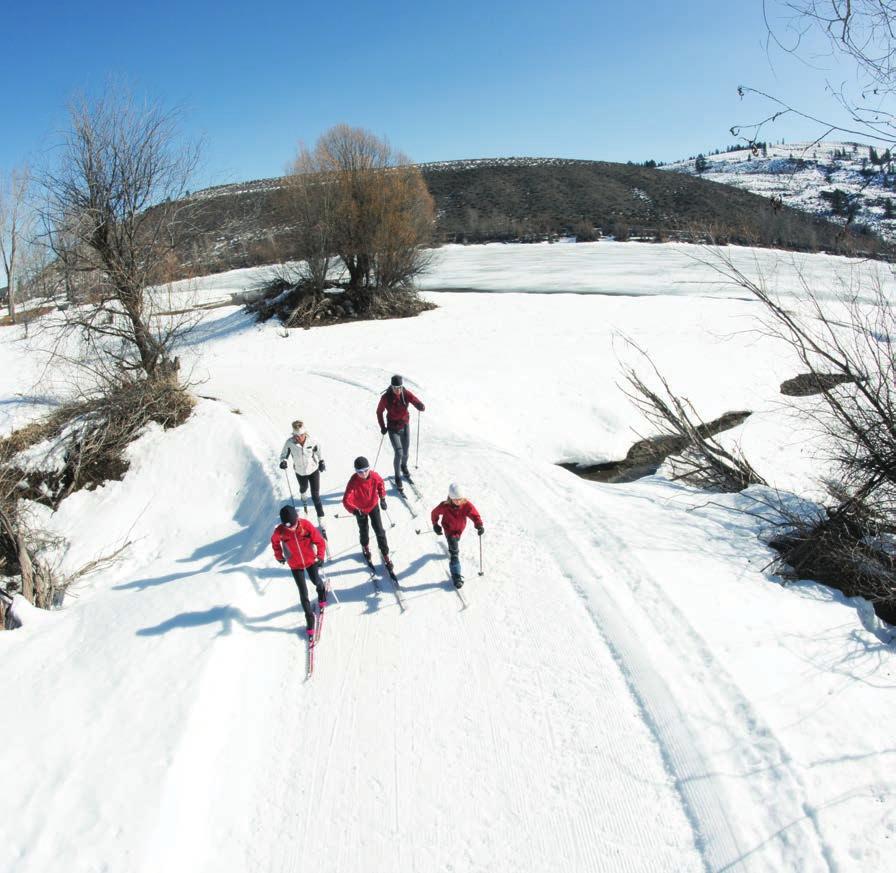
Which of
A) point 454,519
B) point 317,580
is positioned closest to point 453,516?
point 454,519

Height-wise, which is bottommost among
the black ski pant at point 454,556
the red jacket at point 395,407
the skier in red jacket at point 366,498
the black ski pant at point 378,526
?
the black ski pant at point 454,556

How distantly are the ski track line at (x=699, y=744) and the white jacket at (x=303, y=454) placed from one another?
4.48 metres

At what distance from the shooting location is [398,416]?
9.47m

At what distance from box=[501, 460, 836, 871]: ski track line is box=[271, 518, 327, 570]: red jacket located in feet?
11.0

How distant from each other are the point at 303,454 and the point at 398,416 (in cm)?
172

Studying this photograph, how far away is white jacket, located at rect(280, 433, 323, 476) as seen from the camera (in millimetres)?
8766

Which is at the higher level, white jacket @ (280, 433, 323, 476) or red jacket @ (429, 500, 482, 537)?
white jacket @ (280, 433, 323, 476)

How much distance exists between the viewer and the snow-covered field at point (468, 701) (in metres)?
4.38

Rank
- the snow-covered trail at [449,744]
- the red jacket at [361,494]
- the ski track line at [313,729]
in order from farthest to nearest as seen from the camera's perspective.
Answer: the red jacket at [361,494], the ski track line at [313,729], the snow-covered trail at [449,744]

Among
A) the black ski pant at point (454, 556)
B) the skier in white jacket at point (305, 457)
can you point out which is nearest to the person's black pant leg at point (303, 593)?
the black ski pant at point (454, 556)

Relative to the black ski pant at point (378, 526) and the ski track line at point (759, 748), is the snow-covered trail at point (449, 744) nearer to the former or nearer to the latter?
the black ski pant at point (378, 526)

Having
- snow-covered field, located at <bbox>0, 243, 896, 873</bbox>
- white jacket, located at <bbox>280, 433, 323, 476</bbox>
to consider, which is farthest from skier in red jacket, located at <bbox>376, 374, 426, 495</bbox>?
white jacket, located at <bbox>280, 433, 323, 476</bbox>

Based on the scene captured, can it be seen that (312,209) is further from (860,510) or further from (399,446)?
(860,510)

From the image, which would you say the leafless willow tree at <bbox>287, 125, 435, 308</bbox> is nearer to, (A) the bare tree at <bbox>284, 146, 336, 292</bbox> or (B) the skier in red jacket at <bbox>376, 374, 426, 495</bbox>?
(A) the bare tree at <bbox>284, 146, 336, 292</bbox>
